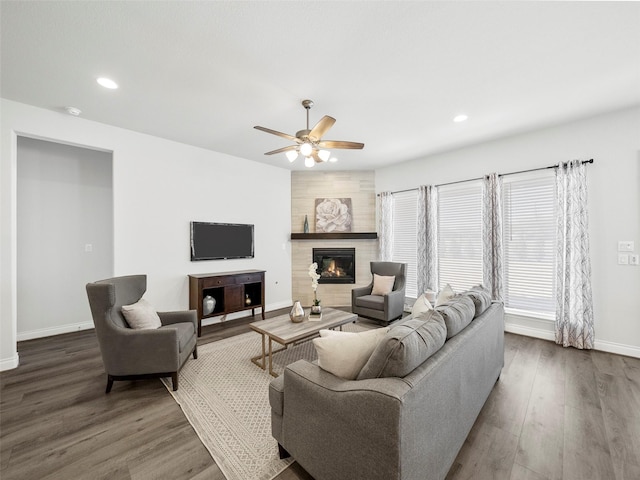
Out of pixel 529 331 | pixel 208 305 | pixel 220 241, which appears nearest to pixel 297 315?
pixel 208 305

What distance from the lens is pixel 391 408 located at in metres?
1.09

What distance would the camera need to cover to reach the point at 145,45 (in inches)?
81.8

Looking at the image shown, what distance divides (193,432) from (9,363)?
257cm

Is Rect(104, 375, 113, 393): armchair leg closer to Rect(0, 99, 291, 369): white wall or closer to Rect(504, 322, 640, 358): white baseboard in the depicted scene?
Rect(0, 99, 291, 369): white wall

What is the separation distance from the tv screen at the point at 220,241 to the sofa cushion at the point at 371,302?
219cm

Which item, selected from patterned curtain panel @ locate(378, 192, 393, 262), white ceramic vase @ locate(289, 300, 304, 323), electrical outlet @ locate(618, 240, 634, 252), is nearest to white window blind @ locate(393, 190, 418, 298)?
patterned curtain panel @ locate(378, 192, 393, 262)

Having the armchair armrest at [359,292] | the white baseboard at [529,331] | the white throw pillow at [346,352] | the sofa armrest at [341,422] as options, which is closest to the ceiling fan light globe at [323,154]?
the white throw pillow at [346,352]

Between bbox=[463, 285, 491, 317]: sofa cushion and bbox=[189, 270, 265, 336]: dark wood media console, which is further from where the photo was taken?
bbox=[189, 270, 265, 336]: dark wood media console

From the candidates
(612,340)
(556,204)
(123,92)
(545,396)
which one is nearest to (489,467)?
(545,396)

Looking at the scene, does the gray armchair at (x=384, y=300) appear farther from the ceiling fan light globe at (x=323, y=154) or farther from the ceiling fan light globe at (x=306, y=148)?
the ceiling fan light globe at (x=306, y=148)

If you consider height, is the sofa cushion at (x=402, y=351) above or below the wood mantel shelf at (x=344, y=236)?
below

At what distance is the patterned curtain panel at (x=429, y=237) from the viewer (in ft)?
15.6

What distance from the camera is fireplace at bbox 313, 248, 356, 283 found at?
5629 millimetres

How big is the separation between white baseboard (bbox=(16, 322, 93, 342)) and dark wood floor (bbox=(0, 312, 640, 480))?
3.37 ft
